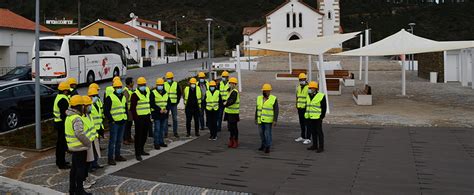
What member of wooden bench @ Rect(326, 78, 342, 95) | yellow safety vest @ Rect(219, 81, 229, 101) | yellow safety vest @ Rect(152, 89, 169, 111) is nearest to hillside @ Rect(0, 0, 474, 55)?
wooden bench @ Rect(326, 78, 342, 95)

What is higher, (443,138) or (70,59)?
(70,59)

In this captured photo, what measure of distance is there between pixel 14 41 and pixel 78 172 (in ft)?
107

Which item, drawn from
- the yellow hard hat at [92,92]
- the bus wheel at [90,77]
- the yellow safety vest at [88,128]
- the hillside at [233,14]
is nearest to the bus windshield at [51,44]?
the bus wheel at [90,77]

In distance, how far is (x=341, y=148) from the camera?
10156 millimetres

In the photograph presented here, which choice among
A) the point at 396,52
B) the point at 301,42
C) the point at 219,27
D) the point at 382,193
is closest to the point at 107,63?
the point at 301,42

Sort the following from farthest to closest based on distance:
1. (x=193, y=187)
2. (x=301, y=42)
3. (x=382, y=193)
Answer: (x=301, y=42), (x=193, y=187), (x=382, y=193)

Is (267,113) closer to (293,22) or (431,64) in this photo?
(431,64)

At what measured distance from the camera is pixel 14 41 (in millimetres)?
35281

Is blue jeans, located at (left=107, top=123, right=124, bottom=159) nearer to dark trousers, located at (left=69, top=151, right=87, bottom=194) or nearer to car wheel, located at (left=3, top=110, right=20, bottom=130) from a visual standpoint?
dark trousers, located at (left=69, top=151, right=87, bottom=194)

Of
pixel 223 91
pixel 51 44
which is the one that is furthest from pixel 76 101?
pixel 51 44

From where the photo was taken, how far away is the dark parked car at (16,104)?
1245 centimetres

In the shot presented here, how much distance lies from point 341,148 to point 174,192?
459 centimetres

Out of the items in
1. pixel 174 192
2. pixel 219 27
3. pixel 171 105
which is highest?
pixel 219 27

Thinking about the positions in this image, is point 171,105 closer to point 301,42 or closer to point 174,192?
point 174,192
